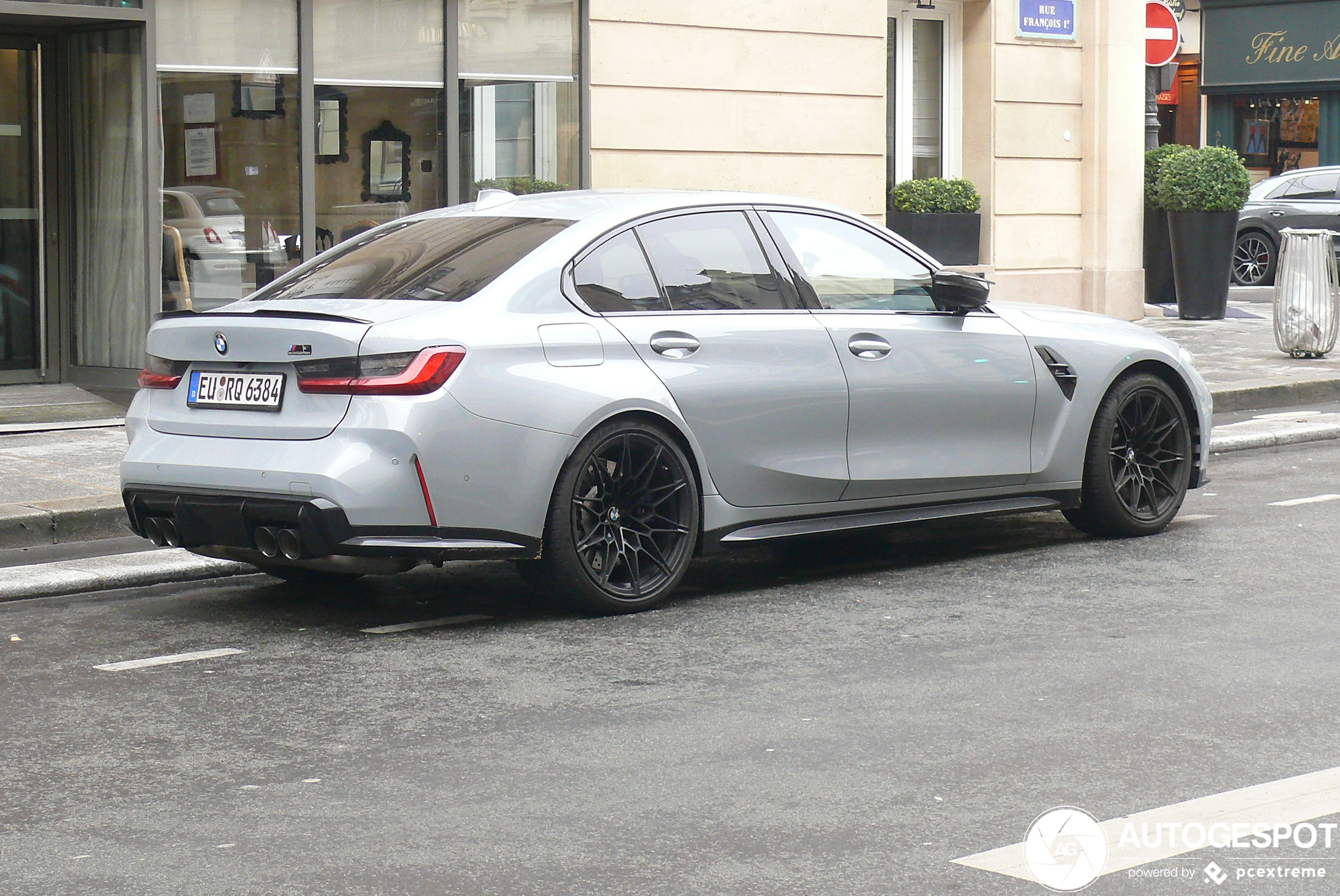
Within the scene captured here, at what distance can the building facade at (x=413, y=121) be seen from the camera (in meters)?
12.7

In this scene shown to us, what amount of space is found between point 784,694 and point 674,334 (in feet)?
5.67

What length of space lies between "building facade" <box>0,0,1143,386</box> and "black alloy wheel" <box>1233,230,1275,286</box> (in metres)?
7.33

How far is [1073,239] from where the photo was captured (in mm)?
18594

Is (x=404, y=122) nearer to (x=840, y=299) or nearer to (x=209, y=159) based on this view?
(x=209, y=159)

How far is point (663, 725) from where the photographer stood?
5.00 m

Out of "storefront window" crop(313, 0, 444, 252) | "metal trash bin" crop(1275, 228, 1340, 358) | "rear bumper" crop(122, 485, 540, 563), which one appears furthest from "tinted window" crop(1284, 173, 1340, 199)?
"rear bumper" crop(122, 485, 540, 563)

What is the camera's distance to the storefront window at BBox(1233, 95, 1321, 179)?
107 ft

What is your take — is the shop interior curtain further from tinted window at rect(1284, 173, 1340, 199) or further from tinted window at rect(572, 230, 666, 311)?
tinted window at rect(1284, 173, 1340, 199)

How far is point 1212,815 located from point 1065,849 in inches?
16.4

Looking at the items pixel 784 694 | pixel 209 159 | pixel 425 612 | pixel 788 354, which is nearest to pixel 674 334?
pixel 788 354

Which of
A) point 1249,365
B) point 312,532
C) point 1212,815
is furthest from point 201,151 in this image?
point 1212,815

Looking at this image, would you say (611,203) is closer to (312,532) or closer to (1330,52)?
(312,532)

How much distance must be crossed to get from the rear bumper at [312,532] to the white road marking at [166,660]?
349 millimetres

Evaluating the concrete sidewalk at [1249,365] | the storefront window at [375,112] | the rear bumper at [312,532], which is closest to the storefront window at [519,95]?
the storefront window at [375,112]
